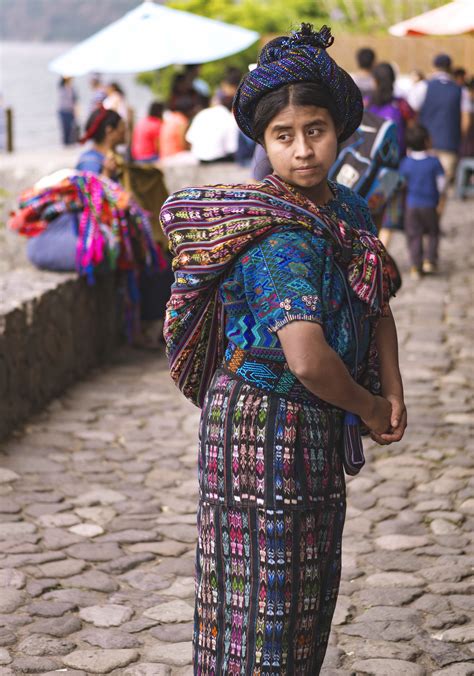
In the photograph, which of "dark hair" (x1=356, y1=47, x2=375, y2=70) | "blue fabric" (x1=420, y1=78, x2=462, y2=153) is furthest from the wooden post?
"dark hair" (x1=356, y1=47, x2=375, y2=70)

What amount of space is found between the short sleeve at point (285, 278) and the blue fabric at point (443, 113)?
13.5 metres

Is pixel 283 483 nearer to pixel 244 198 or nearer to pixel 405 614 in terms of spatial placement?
pixel 244 198

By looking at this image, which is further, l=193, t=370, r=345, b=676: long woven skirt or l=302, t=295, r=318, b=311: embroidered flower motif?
l=193, t=370, r=345, b=676: long woven skirt

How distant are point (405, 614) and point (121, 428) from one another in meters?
2.84

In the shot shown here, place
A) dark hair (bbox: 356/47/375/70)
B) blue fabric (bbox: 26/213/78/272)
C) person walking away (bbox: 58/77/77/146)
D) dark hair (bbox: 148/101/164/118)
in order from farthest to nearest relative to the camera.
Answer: person walking away (bbox: 58/77/77/146) → dark hair (bbox: 148/101/164/118) → dark hair (bbox: 356/47/375/70) → blue fabric (bbox: 26/213/78/272)

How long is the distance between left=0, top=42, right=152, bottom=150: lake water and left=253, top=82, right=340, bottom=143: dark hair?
19.4 meters

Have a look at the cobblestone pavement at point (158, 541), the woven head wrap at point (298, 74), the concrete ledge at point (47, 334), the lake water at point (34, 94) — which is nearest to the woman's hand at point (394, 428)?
the woven head wrap at point (298, 74)

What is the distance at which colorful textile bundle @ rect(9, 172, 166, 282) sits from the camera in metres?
8.06

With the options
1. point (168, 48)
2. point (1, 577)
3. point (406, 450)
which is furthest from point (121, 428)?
point (168, 48)

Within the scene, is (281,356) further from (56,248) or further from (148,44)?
(148,44)

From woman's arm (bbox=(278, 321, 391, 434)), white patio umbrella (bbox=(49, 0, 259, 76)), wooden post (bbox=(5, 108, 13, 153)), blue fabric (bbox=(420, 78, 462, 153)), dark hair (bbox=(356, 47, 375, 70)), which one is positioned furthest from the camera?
wooden post (bbox=(5, 108, 13, 153))

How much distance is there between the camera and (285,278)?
8.53 feet

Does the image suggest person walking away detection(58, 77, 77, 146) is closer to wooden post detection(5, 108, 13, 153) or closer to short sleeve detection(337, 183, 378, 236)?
wooden post detection(5, 108, 13, 153)

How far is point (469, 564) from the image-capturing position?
4742 mm
